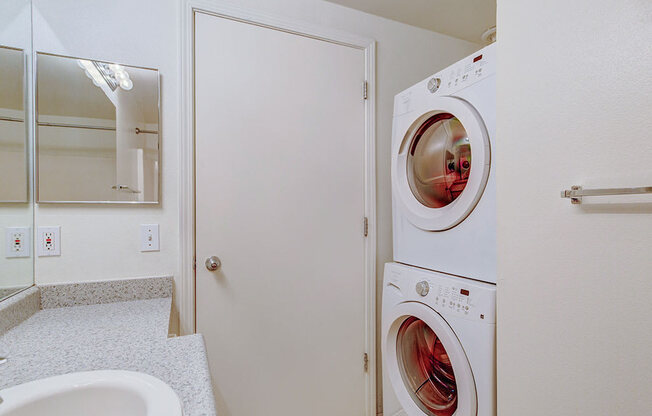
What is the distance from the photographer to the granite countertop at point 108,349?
683 mm

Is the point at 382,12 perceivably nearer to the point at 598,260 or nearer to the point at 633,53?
the point at 633,53

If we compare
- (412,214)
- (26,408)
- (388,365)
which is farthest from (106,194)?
(388,365)

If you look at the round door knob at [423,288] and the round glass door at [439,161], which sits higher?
the round glass door at [439,161]

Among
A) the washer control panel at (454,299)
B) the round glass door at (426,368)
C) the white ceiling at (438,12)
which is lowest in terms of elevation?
the round glass door at (426,368)

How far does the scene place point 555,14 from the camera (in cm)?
78

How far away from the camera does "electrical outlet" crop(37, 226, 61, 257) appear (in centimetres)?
117

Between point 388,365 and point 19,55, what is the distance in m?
1.95

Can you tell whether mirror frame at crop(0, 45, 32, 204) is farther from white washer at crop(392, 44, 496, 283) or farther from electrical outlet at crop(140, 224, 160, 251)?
white washer at crop(392, 44, 496, 283)

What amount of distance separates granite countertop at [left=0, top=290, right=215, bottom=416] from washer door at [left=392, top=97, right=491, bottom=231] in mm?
998

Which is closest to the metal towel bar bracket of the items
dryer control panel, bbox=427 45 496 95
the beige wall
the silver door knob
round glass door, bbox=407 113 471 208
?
the beige wall

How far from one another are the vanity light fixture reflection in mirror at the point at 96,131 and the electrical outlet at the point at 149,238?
0.12 metres

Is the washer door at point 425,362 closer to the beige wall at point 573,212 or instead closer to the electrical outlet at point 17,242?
the beige wall at point 573,212

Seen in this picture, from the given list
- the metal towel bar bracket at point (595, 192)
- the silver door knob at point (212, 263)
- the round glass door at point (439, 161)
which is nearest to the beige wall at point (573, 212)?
the metal towel bar bracket at point (595, 192)

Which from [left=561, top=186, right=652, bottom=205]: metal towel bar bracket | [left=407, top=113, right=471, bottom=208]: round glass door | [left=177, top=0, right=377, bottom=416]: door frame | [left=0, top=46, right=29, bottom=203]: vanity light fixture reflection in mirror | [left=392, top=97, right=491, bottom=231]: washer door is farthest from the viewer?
[left=177, top=0, right=377, bottom=416]: door frame
